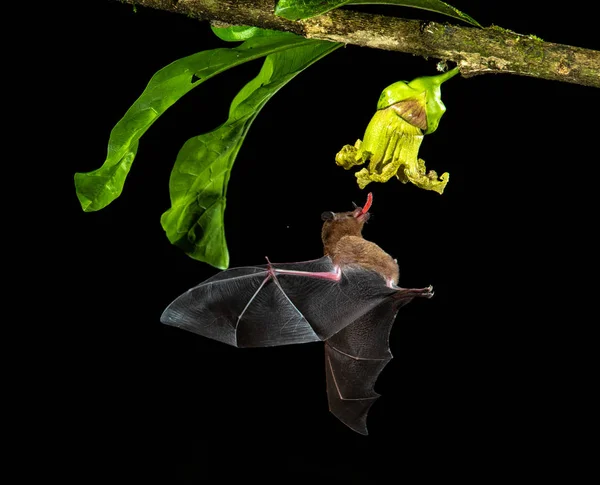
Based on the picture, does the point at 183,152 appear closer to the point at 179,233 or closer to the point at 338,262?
the point at 179,233

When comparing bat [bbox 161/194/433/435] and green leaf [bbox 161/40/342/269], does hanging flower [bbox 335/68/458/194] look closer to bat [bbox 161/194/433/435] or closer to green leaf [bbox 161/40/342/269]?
green leaf [bbox 161/40/342/269]

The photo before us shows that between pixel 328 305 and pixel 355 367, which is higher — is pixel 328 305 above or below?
above

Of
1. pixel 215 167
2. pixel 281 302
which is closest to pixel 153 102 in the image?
pixel 215 167

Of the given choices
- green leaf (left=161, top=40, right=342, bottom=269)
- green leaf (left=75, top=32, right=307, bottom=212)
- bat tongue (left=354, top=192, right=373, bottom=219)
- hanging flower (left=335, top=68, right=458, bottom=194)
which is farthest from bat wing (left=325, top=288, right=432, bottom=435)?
green leaf (left=75, top=32, right=307, bottom=212)

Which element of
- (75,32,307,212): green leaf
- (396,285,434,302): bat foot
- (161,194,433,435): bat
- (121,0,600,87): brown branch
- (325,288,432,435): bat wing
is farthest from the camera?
(325,288,432,435): bat wing

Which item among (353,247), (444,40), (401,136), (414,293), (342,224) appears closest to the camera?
(444,40)

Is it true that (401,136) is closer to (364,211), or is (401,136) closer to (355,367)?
(364,211)
